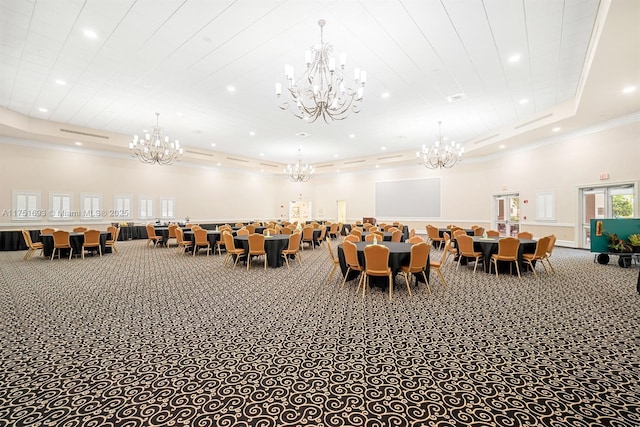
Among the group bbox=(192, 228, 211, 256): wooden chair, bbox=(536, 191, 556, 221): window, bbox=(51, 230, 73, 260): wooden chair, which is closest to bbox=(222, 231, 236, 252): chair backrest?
bbox=(192, 228, 211, 256): wooden chair

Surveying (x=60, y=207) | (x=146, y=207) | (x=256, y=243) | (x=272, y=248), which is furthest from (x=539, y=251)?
(x=60, y=207)

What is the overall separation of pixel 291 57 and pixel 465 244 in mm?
5864

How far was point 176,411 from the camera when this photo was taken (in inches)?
79.4

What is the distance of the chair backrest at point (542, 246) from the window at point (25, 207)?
16.7m

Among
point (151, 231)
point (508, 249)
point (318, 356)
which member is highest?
point (151, 231)

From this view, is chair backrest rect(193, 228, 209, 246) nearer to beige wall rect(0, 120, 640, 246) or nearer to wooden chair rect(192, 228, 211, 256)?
wooden chair rect(192, 228, 211, 256)

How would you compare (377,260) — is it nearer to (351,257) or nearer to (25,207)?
(351,257)

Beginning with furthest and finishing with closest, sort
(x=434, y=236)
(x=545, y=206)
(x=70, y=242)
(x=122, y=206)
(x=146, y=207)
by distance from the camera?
(x=146, y=207) < (x=122, y=206) < (x=545, y=206) < (x=434, y=236) < (x=70, y=242)

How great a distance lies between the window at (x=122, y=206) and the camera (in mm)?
13352

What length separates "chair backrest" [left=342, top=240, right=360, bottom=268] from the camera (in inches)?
199

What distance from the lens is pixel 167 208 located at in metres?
15.2

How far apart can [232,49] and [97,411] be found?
6.20 meters

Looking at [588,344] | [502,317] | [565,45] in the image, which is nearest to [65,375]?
[502,317]

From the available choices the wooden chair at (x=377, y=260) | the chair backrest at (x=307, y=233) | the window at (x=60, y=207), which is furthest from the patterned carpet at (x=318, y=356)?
the window at (x=60, y=207)
